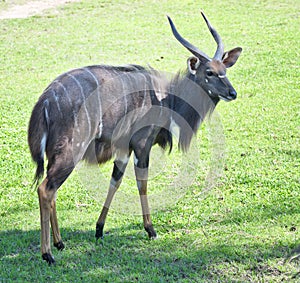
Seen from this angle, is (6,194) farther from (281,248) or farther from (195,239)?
(281,248)

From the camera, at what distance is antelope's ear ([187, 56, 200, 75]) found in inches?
214

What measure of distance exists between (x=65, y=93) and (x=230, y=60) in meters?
1.83

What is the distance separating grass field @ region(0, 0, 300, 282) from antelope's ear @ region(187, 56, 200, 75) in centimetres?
127

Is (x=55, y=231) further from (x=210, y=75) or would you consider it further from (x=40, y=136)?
(x=210, y=75)

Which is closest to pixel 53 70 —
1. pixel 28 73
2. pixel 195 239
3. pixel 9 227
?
pixel 28 73

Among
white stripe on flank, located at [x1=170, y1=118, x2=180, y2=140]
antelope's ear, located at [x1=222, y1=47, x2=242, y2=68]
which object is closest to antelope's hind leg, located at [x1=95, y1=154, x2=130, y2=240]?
white stripe on flank, located at [x1=170, y1=118, x2=180, y2=140]

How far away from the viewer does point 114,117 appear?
503 centimetres

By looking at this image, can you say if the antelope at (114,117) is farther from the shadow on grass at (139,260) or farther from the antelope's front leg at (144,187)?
the shadow on grass at (139,260)

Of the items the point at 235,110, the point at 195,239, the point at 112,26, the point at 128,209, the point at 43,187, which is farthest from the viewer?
the point at 112,26

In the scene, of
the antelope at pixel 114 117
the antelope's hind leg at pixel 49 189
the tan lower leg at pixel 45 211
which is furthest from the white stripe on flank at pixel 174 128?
the tan lower leg at pixel 45 211

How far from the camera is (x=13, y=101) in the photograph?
877 cm

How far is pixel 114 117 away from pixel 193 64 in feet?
3.06

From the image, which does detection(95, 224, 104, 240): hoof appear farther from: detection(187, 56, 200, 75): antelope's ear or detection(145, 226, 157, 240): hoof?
detection(187, 56, 200, 75): antelope's ear

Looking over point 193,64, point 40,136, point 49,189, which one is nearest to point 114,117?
point 40,136
